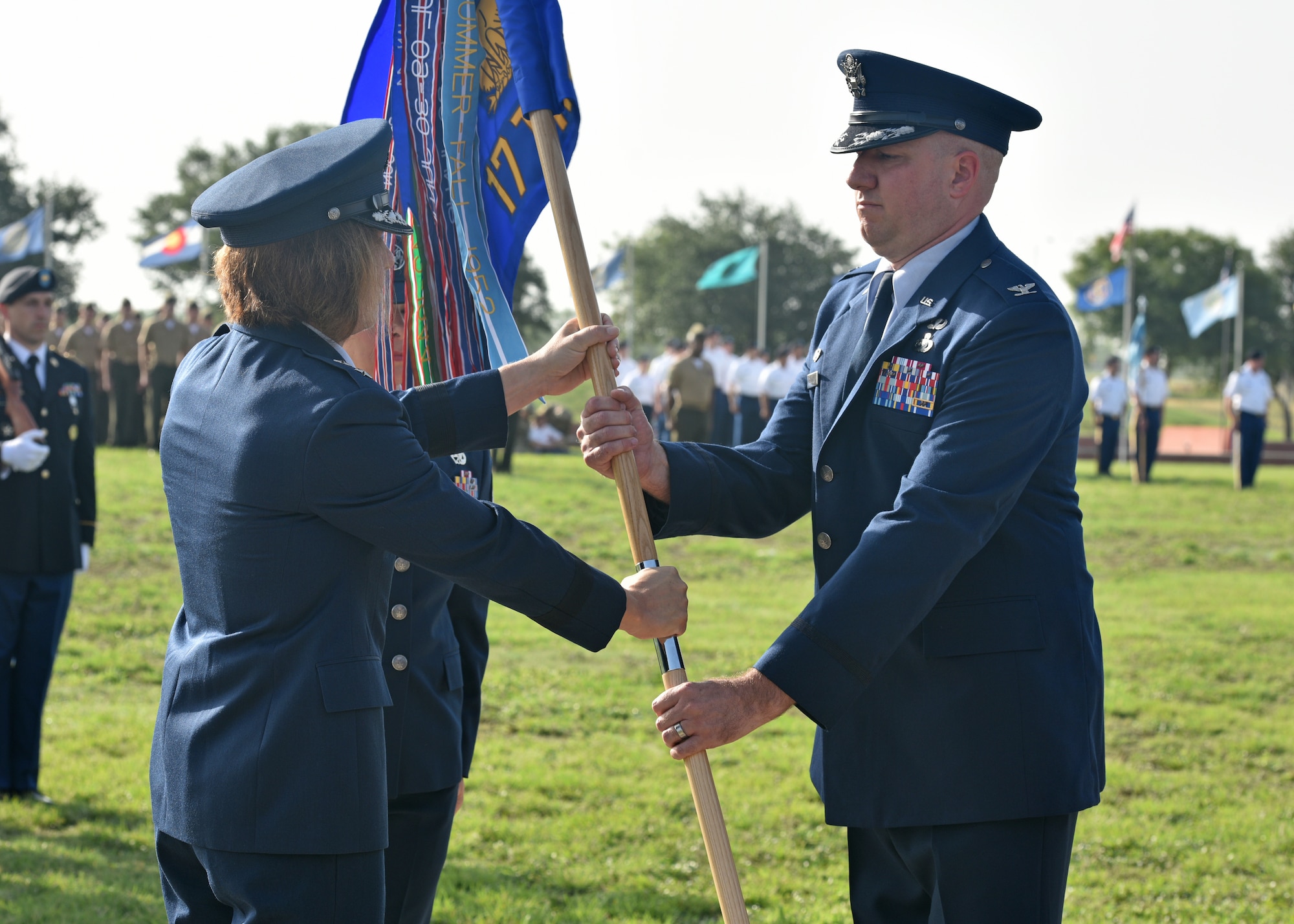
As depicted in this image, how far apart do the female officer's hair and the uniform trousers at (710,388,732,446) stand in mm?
23196

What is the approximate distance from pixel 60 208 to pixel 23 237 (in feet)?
106

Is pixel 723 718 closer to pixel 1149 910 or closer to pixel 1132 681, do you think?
pixel 1149 910

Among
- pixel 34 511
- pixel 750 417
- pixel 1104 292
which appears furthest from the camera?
pixel 1104 292

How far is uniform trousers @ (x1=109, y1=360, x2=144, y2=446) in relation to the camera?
2269 centimetres

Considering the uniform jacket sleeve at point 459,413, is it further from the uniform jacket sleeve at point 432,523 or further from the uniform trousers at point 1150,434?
the uniform trousers at point 1150,434

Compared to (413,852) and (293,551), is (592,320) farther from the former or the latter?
(413,852)

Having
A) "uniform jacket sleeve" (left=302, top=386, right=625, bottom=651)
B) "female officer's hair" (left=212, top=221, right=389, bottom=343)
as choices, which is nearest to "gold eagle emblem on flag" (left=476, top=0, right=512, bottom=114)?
"female officer's hair" (left=212, top=221, right=389, bottom=343)

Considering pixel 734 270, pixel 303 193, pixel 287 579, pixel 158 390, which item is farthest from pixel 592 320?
pixel 734 270

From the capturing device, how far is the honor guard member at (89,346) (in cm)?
2212

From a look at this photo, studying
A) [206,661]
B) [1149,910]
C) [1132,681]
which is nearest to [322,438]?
[206,661]

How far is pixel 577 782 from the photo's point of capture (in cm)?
627

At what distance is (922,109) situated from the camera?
286 cm

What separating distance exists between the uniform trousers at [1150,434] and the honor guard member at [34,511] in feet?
64.2

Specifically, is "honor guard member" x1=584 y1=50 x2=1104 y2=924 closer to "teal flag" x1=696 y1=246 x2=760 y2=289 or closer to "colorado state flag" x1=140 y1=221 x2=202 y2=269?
"colorado state flag" x1=140 y1=221 x2=202 y2=269
